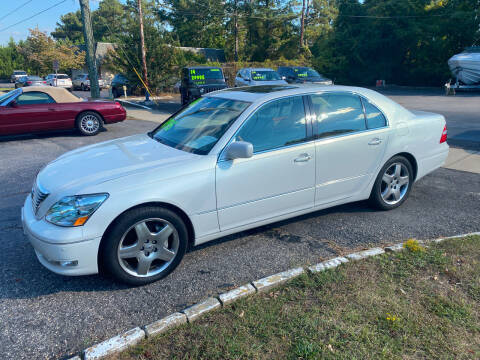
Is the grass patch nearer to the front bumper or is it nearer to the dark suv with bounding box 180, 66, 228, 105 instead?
the front bumper

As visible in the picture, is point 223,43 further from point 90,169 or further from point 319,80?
point 90,169

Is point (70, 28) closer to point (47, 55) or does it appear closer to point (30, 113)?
point (47, 55)

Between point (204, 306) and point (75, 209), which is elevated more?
point (75, 209)

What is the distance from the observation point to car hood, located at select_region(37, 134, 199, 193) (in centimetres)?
316

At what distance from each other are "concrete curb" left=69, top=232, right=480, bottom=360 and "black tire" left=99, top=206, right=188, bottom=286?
0.61 metres

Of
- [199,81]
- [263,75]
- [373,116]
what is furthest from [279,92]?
[263,75]

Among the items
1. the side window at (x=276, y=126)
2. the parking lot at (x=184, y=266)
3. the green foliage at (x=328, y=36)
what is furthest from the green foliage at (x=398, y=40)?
the side window at (x=276, y=126)

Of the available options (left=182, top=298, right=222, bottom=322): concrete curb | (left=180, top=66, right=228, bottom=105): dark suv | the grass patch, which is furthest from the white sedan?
(left=180, top=66, right=228, bottom=105): dark suv

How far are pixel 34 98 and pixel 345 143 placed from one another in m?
8.99

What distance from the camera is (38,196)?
3311 mm

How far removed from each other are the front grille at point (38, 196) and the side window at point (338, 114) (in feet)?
8.94

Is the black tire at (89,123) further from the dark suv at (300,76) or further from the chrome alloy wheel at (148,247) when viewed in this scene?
the dark suv at (300,76)

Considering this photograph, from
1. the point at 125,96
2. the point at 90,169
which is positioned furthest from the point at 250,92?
the point at 125,96

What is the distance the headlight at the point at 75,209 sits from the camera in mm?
2900
